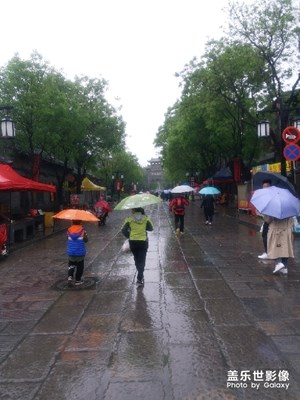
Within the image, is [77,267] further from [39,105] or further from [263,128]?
[39,105]

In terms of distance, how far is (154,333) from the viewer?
5.45 metres

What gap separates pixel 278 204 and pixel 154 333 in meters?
3.98

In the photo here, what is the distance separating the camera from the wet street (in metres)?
4.04

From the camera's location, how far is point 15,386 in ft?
13.6

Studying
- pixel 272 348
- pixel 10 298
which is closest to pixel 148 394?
pixel 272 348

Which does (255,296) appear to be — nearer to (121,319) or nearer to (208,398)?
(121,319)

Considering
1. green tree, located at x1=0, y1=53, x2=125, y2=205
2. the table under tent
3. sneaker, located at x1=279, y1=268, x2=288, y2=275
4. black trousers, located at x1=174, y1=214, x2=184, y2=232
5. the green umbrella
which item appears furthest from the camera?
green tree, located at x1=0, y1=53, x2=125, y2=205

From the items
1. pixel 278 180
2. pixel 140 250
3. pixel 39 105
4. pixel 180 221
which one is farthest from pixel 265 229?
pixel 39 105

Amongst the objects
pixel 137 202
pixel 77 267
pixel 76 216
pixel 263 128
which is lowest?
pixel 77 267

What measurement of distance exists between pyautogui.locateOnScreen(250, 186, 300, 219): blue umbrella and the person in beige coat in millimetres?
404

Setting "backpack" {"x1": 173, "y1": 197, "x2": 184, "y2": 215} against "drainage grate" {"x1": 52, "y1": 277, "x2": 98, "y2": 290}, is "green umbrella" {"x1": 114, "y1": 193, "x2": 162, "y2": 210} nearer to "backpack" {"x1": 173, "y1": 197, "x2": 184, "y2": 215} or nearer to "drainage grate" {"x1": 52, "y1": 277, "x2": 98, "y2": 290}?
"drainage grate" {"x1": 52, "y1": 277, "x2": 98, "y2": 290}

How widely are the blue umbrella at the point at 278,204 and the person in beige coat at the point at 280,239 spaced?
0.40 m

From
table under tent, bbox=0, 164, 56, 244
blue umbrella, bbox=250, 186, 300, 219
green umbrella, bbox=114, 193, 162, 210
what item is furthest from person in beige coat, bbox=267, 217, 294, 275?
table under tent, bbox=0, 164, 56, 244

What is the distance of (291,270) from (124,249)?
227 inches
